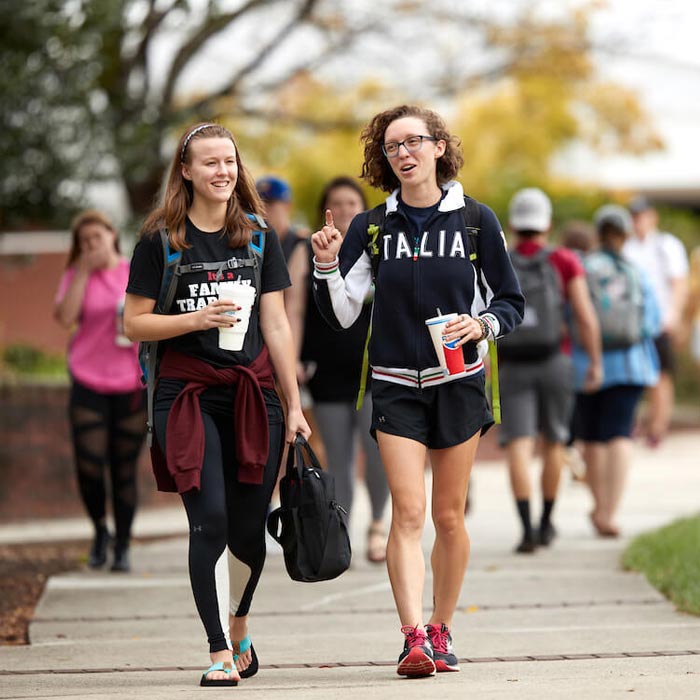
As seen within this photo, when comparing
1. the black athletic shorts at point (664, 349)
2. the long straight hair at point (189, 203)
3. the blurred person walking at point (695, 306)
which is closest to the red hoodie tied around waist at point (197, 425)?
the long straight hair at point (189, 203)

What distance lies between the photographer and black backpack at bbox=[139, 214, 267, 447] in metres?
5.69

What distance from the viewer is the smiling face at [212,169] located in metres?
5.76

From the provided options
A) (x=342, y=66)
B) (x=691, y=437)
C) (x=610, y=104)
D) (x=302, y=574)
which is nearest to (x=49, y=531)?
(x=302, y=574)

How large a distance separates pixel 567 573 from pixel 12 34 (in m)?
6.33

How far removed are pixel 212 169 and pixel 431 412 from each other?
1180 mm

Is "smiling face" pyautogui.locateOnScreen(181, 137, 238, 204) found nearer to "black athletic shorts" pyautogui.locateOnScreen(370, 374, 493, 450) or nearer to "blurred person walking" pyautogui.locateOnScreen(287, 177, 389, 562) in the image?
"black athletic shorts" pyautogui.locateOnScreen(370, 374, 493, 450)

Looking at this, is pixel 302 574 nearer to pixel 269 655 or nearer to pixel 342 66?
pixel 269 655

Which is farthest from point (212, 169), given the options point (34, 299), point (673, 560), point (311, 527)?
point (34, 299)

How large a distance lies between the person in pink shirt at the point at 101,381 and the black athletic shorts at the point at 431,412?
3517 mm

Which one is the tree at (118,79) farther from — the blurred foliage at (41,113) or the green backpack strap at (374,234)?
the green backpack strap at (374,234)

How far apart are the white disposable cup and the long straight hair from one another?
197mm

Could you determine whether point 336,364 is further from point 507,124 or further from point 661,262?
point 507,124

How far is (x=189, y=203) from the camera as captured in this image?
5.88 meters

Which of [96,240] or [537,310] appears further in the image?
[537,310]
